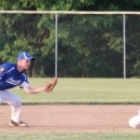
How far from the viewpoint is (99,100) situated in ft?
53.1

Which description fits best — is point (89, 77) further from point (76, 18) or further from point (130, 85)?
point (130, 85)

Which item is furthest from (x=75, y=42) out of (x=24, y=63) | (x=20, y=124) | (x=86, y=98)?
(x=24, y=63)

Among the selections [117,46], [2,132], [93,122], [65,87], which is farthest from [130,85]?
[2,132]

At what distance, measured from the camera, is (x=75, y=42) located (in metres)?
26.6

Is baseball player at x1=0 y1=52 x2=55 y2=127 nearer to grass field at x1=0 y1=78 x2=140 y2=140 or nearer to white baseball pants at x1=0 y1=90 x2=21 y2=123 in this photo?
white baseball pants at x1=0 y1=90 x2=21 y2=123

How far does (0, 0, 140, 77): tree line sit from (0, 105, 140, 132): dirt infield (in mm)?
11649

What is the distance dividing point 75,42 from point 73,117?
14075 millimetres

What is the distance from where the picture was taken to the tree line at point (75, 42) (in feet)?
86.7

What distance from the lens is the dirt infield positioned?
11086mm

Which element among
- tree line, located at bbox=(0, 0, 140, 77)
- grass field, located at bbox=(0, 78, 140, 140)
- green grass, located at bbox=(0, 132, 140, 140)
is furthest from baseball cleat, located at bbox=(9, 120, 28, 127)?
tree line, located at bbox=(0, 0, 140, 77)

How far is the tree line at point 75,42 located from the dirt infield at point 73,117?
11649 millimetres

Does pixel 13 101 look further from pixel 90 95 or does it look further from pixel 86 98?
pixel 90 95

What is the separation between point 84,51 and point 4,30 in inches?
124

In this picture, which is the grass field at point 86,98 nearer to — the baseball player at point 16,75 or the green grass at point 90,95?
the green grass at point 90,95
